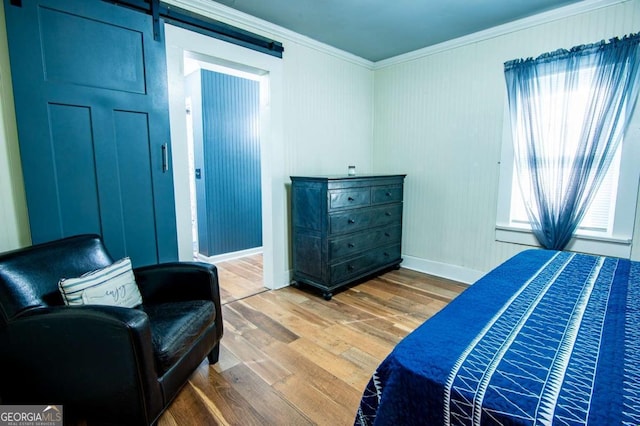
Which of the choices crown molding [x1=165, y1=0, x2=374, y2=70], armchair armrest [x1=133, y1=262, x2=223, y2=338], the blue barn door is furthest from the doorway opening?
armchair armrest [x1=133, y1=262, x2=223, y2=338]

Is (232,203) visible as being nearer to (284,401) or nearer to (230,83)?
(230,83)

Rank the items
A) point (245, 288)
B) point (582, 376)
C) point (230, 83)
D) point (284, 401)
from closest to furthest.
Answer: point (582, 376), point (284, 401), point (245, 288), point (230, 83)

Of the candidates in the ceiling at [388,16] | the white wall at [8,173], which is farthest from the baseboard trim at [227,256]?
the ceiling at [388,16]

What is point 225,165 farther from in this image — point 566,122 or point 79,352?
point 566,122

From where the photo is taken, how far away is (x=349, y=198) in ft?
9.68

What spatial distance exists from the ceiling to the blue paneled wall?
4.53ft

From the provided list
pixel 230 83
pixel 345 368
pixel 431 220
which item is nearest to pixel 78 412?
pixel 345 368

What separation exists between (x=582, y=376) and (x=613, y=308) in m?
0.56

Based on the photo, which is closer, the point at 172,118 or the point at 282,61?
the point at 172,118

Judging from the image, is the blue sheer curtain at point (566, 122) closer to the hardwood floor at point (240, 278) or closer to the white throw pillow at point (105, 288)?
the hardwood floor at point (240, 278)

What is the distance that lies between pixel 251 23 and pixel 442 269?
3151 mm

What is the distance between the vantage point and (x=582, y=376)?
0.75 m

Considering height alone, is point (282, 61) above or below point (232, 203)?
above

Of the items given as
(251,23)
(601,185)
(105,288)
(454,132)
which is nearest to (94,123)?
(105,288)
